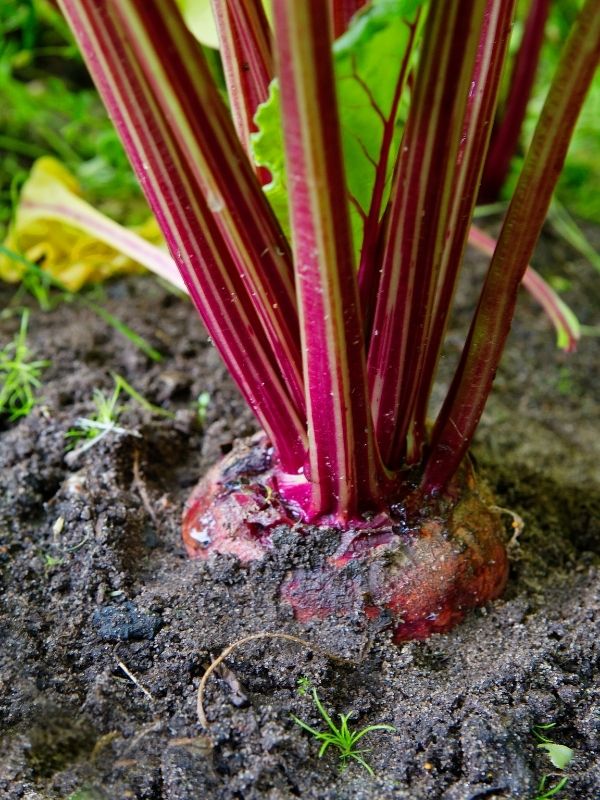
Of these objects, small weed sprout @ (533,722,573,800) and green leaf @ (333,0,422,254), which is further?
small weed sprout @ (533,722,573,800)

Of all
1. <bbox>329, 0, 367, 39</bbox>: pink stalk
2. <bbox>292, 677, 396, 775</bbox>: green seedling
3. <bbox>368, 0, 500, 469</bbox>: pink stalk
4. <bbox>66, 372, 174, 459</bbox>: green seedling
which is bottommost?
<bbox>292, 677, 396, 775</bbox>: green seedling

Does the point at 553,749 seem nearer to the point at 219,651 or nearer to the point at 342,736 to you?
the point at 342,736

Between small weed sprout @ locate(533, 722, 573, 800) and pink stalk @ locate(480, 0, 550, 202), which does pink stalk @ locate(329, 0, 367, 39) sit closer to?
small weed sprout @ locate(533, 722, 573, 800)

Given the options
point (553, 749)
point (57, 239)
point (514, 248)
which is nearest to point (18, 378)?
point (57, 239)

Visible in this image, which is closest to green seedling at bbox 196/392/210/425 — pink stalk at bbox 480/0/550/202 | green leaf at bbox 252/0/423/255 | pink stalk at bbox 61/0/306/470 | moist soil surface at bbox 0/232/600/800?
moist soil surface at bbox 0/232/600/800

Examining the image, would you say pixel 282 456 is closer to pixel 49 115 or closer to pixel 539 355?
pixel 539 355

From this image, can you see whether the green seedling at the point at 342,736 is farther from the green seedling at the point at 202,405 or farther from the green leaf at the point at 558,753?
the green seedling at the point at 202,405

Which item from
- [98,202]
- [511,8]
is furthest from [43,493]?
[98,202]
